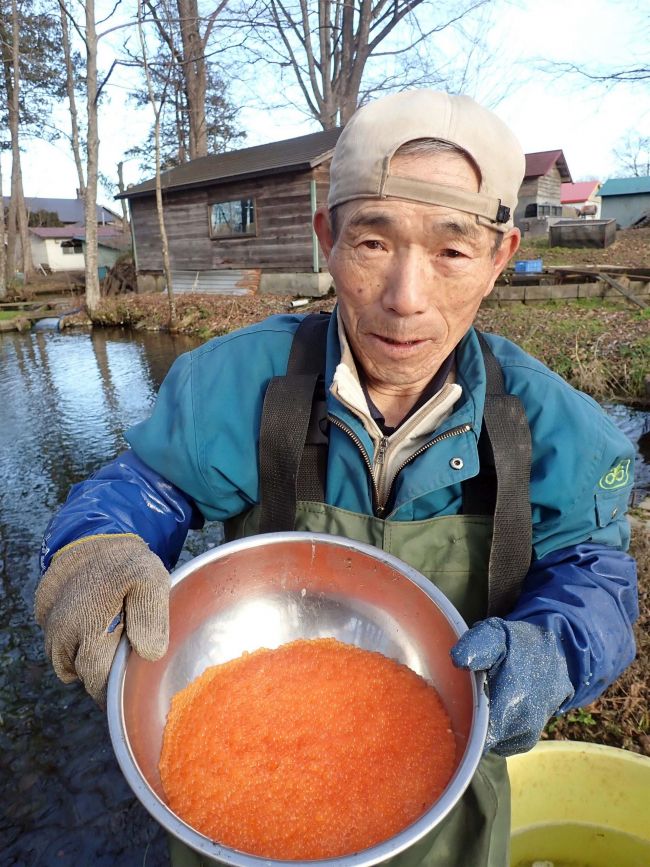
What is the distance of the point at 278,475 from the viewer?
4.99 ft

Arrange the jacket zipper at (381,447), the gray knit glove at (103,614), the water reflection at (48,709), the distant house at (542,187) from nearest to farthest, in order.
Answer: the gray knit glove at (103,614)
the jacket zipper at (381,447)
the water reflection at (48,709)
the distant house at (542,187)

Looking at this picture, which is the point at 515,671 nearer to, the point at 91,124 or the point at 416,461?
the point at 416,461

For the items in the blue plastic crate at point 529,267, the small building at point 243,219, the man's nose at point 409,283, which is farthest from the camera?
the small building at point 243,219

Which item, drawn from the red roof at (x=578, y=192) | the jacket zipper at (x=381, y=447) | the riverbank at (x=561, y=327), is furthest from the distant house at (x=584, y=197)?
the jacket zipper at (x=381, y=447)

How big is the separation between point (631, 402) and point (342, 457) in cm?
625

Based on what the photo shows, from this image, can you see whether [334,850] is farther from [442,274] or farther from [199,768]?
[442,274]

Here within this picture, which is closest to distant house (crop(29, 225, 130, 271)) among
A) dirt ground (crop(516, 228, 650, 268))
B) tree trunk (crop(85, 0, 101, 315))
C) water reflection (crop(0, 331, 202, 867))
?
tree trunk (crop(85, 0, 101, 315))

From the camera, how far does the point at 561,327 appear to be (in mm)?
8336

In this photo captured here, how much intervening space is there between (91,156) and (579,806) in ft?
52.6

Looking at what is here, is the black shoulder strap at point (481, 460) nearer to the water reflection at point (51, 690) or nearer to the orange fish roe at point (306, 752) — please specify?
the orange fish roe at point (306, 752)

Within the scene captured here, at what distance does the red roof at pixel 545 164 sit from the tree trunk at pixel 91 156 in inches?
821

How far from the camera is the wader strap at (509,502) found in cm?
142

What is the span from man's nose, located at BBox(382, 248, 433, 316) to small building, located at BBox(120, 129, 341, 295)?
1195 centimetres

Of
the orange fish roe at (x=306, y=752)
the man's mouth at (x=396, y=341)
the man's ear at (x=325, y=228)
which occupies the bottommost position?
the orange fish roe at (x=306, y=752)
